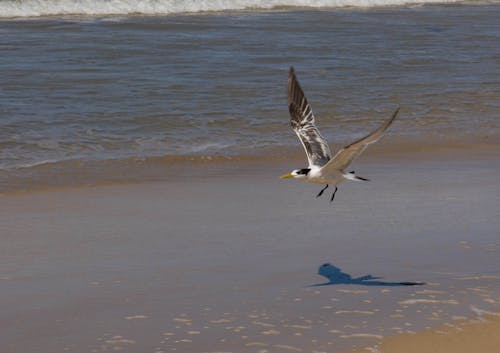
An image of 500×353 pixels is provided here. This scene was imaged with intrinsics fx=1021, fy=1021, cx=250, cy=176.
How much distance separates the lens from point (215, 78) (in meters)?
14.2

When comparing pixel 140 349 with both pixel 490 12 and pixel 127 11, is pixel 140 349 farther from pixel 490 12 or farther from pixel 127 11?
pixel 490 12

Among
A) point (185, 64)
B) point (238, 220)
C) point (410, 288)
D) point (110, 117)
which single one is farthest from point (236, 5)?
point (410, 288)

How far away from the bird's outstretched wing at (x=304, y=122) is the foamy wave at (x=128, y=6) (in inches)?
564

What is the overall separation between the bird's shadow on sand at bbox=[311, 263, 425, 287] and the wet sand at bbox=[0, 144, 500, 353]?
4 cm

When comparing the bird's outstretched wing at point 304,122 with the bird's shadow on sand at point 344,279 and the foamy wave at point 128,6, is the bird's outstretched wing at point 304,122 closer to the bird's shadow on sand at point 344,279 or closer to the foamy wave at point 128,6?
the bird's shadow on sand at point 344,279

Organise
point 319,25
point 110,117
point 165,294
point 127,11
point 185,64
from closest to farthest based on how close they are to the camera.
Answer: point 165,294, point 110,117, point 185,64, point 319,25, point 127,11

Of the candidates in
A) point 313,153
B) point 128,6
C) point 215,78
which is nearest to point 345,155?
point 313,153

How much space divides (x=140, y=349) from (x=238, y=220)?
2.58 meters

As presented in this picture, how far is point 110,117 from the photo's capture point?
11.7 metres

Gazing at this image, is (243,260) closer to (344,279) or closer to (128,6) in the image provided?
(344,279)

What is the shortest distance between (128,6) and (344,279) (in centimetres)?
1737

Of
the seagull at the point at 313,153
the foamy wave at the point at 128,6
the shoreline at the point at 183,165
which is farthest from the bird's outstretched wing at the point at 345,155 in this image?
the foamy wave at the point at 128,6

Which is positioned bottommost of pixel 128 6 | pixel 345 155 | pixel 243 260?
pixel 243 260

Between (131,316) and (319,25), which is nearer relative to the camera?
(131,316)
